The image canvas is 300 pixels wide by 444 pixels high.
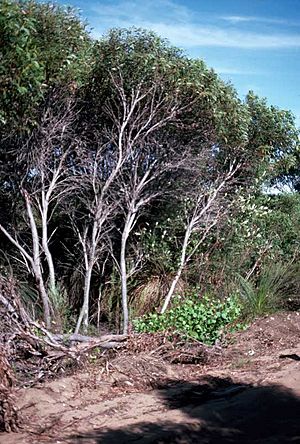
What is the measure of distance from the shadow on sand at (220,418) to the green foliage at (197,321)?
1136 mm

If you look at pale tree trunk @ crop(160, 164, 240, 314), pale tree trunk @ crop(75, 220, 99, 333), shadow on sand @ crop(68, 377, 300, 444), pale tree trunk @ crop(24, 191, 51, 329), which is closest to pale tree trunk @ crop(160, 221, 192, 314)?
pale tree trunk @ crop(160, 164, 240, 314)

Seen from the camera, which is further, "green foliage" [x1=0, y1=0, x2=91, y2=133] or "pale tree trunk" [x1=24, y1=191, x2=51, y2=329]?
"pale tree trunk" [x1=24, y1=191, x2=51, y2=329]

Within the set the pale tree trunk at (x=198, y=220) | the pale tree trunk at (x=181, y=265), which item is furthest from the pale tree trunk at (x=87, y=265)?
the pale tree trunk at (x=198, y=220)

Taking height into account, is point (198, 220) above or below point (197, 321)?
above

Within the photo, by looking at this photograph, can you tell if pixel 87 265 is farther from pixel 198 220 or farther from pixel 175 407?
pixel 175 407

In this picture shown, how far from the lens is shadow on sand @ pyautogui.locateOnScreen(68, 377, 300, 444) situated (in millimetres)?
5762

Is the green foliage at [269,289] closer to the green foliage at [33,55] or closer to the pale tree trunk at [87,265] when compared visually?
the pale tree trunk at [87,265]

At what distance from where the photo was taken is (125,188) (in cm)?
986

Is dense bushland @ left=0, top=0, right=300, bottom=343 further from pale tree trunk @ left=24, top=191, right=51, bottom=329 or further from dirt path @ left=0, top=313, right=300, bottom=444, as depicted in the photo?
dirt path @ left=0, top=313, right=300, bottom=444

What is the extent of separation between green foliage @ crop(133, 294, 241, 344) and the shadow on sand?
114cm

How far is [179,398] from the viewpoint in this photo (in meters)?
7.03

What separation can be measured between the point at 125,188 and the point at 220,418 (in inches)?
170

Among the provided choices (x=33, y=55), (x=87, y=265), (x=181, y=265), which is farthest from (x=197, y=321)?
(x=33, y=55)

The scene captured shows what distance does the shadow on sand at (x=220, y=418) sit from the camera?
5.76 m
